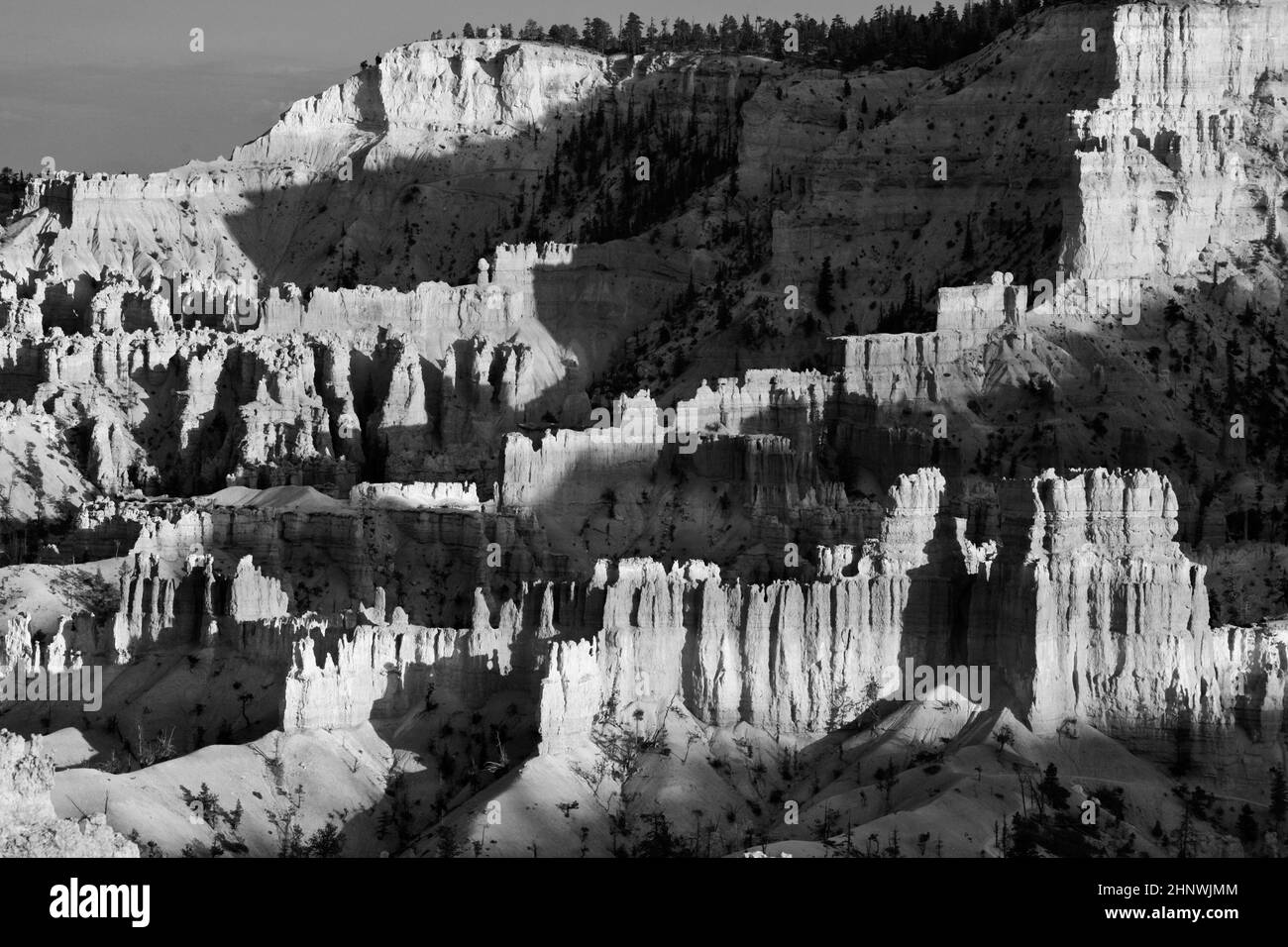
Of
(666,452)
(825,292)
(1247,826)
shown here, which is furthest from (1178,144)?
(1247,826)

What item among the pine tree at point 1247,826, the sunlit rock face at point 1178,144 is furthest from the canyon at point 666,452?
the pine tree at point 1247,826

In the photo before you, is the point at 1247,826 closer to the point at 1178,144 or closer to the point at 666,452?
the point at 666,452

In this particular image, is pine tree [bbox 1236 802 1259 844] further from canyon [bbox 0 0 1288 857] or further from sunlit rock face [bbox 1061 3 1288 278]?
sunlit rock face [bbox 1061 3 1288 278]

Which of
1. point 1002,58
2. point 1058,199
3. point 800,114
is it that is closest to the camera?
point 1058,199

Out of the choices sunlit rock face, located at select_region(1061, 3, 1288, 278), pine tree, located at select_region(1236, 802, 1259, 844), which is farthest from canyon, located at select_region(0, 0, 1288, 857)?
pine tree, located at select_region(1236, 802, 1259, 844)

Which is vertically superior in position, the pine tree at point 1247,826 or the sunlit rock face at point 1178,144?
the sunlit rock face at point 1178,144

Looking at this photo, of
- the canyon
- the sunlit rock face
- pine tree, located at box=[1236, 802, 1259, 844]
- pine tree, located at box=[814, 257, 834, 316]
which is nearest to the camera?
pine tree, located at box=[1236, 802, 1259, 844]

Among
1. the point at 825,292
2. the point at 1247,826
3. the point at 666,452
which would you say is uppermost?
the point at 825,292

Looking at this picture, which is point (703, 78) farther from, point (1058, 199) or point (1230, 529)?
point (1230, 529)

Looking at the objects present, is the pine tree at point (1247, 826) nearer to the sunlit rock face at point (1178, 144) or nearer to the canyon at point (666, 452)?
the canyon at point (666, 452)
